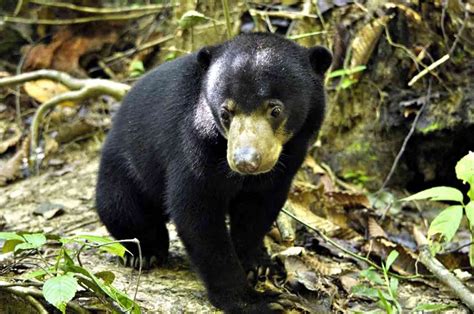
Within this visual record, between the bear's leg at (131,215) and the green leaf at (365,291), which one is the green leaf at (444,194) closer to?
the green leaf at (365,291)

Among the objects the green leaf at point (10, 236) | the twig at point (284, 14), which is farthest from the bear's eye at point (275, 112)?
the twig at point (284, 14)

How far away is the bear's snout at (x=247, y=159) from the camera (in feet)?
11.6

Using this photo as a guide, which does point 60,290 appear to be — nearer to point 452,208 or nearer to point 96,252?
point 96,252

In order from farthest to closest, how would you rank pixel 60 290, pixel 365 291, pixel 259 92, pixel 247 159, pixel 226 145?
pixel 365 291, pixel 226 145, pixel 259 92, pixel 247 159, pixel 60 290

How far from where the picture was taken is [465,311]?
13.9 ft

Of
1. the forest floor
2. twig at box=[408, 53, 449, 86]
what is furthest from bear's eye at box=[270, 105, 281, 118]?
twig at box=[408, 53, 449, 86]

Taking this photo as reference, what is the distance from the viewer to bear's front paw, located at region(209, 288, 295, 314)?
4074mm

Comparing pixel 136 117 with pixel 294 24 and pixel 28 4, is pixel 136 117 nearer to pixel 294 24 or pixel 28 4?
pixel 294 24

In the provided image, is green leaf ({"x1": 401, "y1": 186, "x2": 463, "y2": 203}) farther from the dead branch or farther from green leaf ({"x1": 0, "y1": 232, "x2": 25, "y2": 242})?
the dead branch

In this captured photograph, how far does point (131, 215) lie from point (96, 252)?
393 mm

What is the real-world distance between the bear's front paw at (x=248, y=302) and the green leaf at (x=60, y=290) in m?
1.19

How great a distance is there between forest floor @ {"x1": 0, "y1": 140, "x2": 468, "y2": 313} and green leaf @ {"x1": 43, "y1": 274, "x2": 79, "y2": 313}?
0.86 m

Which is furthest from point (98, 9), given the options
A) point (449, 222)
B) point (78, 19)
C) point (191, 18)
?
point (449, 222)

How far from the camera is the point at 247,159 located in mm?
3533
